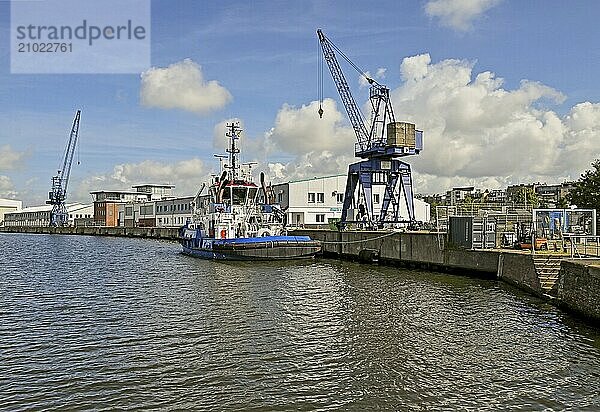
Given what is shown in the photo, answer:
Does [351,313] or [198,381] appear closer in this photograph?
[198,381]

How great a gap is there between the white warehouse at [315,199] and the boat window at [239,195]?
29.9 metres

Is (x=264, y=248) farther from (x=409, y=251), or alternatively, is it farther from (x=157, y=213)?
(x=157, y=213)

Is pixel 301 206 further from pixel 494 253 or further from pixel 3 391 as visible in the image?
Result: pixel 3 391

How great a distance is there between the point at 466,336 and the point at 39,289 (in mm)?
20744

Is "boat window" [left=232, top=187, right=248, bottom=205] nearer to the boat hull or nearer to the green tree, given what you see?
the boat hull

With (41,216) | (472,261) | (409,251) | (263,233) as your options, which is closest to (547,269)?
(472,261)

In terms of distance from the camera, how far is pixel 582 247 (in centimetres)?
3078

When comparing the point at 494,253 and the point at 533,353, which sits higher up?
the point at 494,253

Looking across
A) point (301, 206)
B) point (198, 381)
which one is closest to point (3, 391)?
point (198, 381)

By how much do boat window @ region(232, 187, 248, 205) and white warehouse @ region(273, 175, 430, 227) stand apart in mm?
29926

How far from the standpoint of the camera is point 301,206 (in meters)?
80.4

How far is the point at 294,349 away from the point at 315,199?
214ft

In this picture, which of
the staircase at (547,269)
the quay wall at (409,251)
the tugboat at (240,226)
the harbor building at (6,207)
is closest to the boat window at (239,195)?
the tugboat at (240,226)

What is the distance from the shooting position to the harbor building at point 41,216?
160000mm
